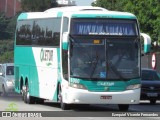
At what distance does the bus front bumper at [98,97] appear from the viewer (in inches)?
994

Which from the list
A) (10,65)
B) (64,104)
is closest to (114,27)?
(64,104)

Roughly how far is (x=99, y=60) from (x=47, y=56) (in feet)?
11.4

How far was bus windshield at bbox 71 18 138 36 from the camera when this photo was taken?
25.7m

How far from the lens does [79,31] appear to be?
2570 centimetres

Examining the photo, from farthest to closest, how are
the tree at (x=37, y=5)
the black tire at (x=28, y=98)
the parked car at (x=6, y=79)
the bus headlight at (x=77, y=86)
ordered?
the tree at (x=37, y=5)
the parked car at (x=6, y=79)
the black tire at (x=28, y=98)
the bus headlight at (x=77, y=86)

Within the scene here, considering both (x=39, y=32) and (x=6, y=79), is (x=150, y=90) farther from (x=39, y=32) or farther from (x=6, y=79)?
(x=6, y=79)

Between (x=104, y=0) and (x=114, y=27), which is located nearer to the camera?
(x=114, y=27)

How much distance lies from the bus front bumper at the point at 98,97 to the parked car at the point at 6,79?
1519cm

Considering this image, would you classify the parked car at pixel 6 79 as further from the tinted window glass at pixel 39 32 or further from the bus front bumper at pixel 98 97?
the bus front bumper at pixel 98 97

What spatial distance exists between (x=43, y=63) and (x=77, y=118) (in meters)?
6.93

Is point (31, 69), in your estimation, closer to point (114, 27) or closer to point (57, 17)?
point (57, 17)

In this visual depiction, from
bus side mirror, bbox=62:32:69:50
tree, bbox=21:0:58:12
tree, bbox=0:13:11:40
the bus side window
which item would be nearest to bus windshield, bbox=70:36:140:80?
bus side mirror, bbox=62:32:69:50

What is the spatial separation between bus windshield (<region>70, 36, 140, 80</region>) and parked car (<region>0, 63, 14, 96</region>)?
49.9 ft

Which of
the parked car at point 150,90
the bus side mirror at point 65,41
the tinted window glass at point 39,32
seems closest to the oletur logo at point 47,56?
the tinted window glass at point 39,32
